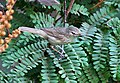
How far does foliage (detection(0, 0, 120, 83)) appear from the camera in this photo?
964 mm

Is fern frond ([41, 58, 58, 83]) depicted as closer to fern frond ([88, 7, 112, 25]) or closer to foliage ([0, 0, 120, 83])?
foliage ([0, 0, 120, 83])

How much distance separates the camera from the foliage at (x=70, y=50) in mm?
964

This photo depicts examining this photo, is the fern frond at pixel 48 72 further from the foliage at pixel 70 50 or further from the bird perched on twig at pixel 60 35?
the bird perched on twig at pixel 60 35

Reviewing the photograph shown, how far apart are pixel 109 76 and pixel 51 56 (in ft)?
0.78

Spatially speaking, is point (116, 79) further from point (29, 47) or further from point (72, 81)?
point (29, 47)

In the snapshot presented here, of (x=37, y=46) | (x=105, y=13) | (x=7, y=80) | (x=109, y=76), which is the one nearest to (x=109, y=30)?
(x=105, y=13)

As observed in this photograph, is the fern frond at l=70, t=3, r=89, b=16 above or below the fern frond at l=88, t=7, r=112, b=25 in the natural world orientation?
above

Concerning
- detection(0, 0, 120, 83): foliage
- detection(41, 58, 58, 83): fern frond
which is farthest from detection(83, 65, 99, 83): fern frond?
detection(41, 58, 58, 83): fern frond

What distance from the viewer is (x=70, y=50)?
0.99m

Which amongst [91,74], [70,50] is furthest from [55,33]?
[91,74]

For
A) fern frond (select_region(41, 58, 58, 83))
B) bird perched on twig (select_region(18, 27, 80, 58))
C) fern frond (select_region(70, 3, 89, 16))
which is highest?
fern frond (select_region(70, 3, 89, 16))

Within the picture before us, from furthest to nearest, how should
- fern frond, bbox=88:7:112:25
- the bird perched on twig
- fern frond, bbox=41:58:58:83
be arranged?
1. fern frond, bbox=88:7:112:25
2. fern frond, bbox=41:58:58:83
3. the bird perched on twig

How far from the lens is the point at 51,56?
975 millimetres

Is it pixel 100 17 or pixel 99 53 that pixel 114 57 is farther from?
pixel 100 17
